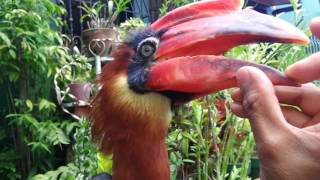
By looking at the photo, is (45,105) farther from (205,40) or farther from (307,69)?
(307,69)

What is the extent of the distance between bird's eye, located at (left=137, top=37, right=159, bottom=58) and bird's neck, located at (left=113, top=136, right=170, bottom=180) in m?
0.27

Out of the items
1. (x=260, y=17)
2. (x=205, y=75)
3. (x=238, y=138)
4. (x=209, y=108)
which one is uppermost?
(x=260, y=17)

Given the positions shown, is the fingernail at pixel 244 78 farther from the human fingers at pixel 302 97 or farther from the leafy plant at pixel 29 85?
the leafy plant at pixel 29 85

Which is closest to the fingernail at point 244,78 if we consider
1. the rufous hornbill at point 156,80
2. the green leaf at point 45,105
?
the rufous hornbill at point 156,80

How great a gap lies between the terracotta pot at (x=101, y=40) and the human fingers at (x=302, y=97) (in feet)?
8.09

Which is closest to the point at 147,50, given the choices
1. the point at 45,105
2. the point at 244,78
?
the point at 244,78

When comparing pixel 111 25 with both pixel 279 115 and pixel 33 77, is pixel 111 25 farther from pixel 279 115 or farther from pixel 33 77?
pixel 279 115

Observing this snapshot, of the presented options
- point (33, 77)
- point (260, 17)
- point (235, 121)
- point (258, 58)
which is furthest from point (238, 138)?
point (33, 77)

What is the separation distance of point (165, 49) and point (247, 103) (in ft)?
2.41

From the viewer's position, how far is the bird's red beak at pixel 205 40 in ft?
3.87

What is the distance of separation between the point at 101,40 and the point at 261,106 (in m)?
2.74

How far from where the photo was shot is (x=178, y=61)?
4.52 ft

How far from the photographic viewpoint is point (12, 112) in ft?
10.4

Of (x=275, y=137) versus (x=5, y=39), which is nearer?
(x=275, y=137)
